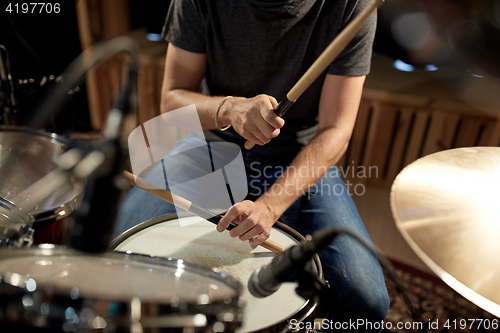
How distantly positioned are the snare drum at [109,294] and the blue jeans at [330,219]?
0.33 metres

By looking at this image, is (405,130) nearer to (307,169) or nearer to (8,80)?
(307,169)

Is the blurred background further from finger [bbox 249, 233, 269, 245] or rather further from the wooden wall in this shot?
finger [bbox 249, 233, 269, 245]

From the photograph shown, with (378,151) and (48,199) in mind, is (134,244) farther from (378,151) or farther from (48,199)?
(378,151)

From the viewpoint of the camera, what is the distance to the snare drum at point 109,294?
14.2 inches

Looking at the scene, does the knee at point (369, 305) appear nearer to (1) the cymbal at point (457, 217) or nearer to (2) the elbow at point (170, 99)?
(1) the cymbal at point (457, 217)

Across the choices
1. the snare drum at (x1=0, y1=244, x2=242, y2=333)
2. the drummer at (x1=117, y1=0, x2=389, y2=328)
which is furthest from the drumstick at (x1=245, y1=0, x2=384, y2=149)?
the snare drum at (x1=0, y1=244, x2=242, y2=333)

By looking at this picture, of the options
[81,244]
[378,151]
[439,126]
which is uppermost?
[81,244]

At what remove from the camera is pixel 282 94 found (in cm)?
101

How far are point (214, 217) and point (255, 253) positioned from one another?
109mm

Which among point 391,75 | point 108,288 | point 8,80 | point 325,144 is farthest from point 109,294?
point 391,75

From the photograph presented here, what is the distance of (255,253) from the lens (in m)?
0.70

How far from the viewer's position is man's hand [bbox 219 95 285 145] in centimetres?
74

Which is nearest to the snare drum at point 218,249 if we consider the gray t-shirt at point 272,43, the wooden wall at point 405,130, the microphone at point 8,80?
the gray t-shirt at point 272,43

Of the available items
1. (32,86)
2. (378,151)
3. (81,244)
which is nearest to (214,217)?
(81,244)
